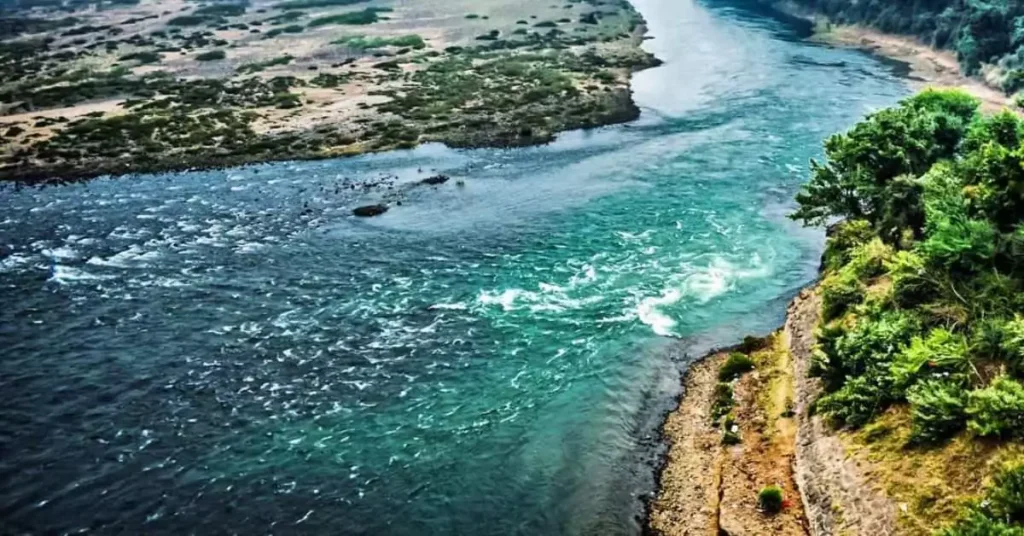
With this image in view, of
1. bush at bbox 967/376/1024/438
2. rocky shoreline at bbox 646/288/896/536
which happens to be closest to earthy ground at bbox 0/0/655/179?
rocky shoreline at bbox 646/288/896/536

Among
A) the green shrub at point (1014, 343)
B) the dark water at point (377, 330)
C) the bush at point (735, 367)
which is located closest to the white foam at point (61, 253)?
the dark water at point (377, 330)

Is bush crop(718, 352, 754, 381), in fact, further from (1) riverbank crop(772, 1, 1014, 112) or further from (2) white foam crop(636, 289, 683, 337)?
(1) riverbank crop(772, 1, 1014, 112)

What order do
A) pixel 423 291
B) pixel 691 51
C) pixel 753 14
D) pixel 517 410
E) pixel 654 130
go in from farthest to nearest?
1. pixel 753 14
2. pixel 691 51
3. pixel 654 130
4. pixel 423 291
5. pixel 517 410

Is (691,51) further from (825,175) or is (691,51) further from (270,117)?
(825,175)

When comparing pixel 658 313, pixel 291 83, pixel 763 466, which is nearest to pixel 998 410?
pixel 763 466

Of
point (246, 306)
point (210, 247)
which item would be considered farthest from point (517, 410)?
point (210, 247)

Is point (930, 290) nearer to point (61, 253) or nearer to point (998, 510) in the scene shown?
point (998, 510)

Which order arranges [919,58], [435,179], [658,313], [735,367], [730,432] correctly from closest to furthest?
1. [730,432]
2. [735,367]
3. [658,313]
4. [435,179]
5. [919,58]
